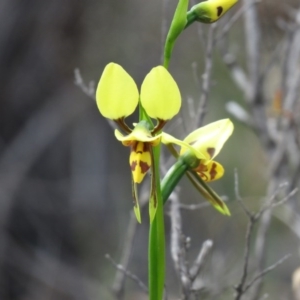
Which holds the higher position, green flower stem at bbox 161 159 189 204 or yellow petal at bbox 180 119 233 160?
yellow petal at bbox 180 119 233 160

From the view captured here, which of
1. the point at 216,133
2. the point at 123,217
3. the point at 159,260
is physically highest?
the point at 216,133

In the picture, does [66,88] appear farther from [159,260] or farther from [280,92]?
[159,260]

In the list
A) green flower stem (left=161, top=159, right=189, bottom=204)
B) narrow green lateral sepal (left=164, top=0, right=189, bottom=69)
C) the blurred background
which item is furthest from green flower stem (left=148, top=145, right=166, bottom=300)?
the blurred background

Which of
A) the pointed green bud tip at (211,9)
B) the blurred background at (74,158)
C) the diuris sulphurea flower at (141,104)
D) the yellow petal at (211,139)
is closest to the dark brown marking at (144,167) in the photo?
the diuris sulphurea flower at (141,104)

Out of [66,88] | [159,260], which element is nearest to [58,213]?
[66,88]

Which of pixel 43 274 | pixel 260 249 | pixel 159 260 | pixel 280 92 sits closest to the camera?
pixel 159 260

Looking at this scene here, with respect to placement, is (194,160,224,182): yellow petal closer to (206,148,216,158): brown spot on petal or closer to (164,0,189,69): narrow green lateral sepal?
(206,148,216,158): brown spot on petal
